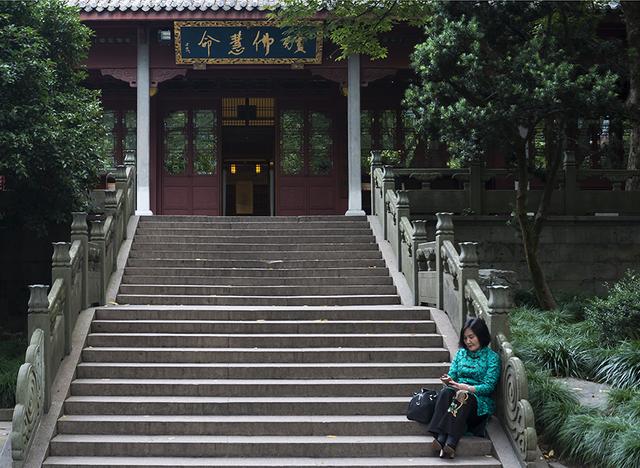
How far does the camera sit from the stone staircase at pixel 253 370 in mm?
7191

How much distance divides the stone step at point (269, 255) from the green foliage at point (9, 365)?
6.99 ft

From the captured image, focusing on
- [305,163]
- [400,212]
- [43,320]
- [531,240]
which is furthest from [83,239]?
[305,163]

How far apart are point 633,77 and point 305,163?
7.33 metres

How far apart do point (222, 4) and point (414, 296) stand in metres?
7.27

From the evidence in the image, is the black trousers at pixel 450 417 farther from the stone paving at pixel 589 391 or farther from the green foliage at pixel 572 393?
the stone paving at pixel 589 391

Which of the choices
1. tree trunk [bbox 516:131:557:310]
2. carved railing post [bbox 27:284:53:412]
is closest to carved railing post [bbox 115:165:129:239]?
carved railing post [bbox 27:284:53:412]

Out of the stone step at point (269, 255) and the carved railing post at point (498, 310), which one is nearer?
the carved railing post at point (498, 310)

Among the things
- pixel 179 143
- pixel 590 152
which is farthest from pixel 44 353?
pixel 590 152

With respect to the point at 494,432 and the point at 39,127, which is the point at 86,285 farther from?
the point at 494,432

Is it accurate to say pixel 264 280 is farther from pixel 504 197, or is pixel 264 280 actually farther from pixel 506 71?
pixel 504 197

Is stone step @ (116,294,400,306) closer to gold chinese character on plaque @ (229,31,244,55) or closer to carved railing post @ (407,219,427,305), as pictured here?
carved railing post @ (407,219,427,305)

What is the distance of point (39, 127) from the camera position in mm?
9875

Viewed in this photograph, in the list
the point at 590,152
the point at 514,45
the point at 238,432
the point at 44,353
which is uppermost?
the point at 514,45

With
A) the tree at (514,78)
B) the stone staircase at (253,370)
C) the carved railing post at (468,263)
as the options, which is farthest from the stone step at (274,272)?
the carved railing post at (468,263)
